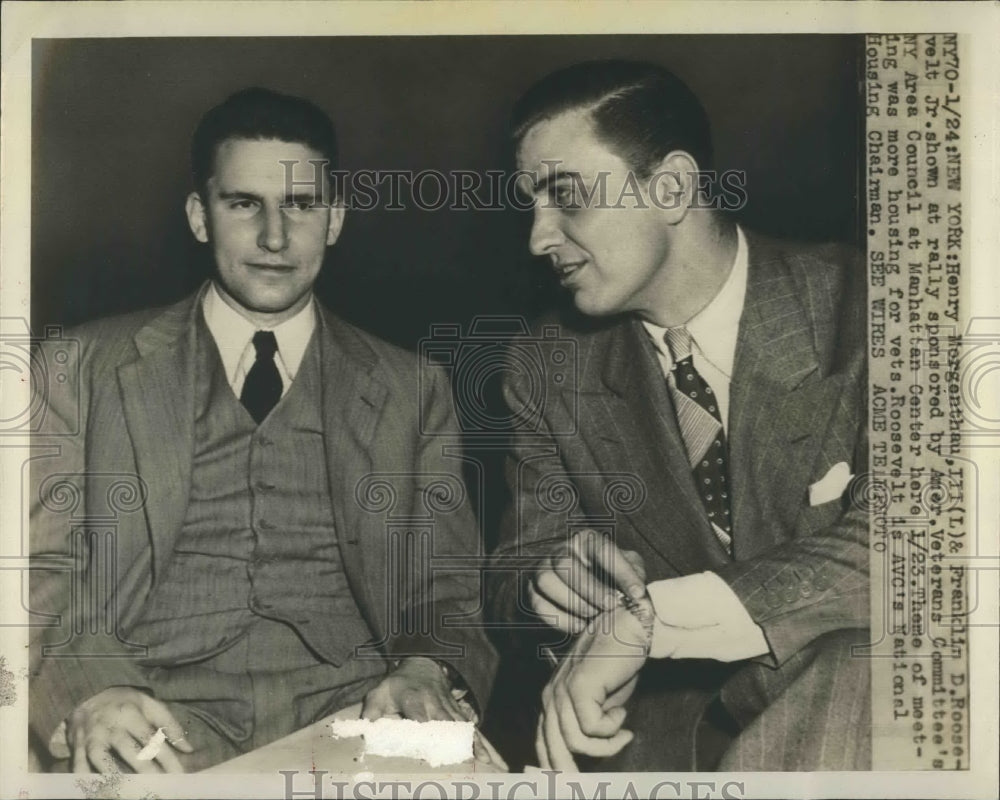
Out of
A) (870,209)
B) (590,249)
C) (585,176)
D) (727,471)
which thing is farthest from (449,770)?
(870,209)

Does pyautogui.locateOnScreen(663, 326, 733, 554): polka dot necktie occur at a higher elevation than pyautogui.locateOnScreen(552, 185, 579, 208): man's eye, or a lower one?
lower

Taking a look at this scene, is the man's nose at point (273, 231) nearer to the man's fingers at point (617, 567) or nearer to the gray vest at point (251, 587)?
the gray vest at point (251, 587)

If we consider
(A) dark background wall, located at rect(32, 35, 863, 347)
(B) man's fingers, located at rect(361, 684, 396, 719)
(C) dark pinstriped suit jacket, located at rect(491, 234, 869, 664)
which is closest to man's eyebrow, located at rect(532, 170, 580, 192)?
(A) dark background wall, located at rect(32, 35, 863, 347)

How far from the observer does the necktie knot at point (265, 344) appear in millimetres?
4461

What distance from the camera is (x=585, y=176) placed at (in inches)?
173

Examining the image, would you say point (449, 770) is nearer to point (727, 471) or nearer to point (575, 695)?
point (575, 695)

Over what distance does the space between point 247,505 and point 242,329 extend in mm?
714

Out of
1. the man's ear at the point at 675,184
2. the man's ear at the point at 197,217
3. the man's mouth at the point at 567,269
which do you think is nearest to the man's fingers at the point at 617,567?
the man's mouth at the point at 567,269

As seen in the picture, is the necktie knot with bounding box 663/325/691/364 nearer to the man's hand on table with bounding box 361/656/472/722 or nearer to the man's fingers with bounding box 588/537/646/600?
the man's fingers with bounding box 588/537/646/600

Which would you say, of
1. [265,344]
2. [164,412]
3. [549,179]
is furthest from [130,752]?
[549,179]

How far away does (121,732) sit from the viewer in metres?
4.36

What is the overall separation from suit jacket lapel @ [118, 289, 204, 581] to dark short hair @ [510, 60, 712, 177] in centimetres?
158

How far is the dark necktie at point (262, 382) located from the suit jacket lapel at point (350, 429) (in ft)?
0.64

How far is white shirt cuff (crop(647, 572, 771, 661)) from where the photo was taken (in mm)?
4305
